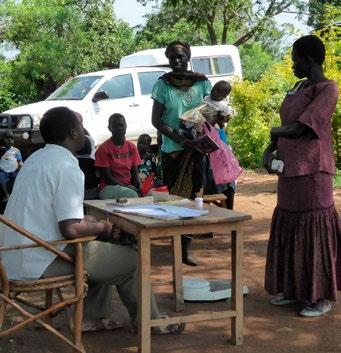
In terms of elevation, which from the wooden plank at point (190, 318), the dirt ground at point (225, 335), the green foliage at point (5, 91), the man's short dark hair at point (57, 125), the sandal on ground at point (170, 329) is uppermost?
the green foliage at point (5, 91)

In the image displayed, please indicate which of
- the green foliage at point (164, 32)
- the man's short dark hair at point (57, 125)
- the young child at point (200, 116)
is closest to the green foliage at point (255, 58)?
the green foliage at point (164, 32)

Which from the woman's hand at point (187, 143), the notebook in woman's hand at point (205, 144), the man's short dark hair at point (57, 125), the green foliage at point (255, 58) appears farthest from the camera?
the green foliage at point (255, 58)

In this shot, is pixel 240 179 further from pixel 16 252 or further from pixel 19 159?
pixel 16 252

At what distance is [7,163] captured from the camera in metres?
8.36

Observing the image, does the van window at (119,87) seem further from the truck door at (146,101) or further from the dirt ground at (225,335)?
the dirt ground at (225,335)

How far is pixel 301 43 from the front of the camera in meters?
4.47

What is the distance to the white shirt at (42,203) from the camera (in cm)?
347

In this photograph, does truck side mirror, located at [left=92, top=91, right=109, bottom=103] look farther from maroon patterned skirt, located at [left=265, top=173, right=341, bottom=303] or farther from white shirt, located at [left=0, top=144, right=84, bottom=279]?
white shirt, located at [left=0, top=144, right=84, bottom=279]

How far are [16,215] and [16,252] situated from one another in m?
0.19

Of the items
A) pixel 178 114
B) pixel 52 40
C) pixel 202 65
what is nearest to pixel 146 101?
pixel 202 65

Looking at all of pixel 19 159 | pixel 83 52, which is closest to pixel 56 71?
pixel 83 52

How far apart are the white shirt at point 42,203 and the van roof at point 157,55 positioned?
12.1 metres

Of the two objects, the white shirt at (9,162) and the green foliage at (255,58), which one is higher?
the green foliage at (255,58)

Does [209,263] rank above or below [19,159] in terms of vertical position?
below
